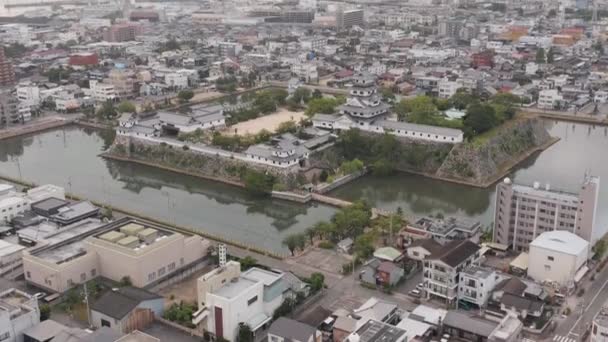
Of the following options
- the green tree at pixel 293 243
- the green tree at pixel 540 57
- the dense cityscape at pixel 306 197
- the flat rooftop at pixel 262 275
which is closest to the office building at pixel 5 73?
the dense cityscape at pixel 306 197

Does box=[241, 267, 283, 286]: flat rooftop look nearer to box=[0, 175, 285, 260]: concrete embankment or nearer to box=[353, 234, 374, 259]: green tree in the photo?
box=[0, 175, 285, 260]: concrete embankment

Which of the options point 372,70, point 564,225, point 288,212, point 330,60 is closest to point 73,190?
point 288,212

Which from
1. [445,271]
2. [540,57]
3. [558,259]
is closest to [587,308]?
[558,259]

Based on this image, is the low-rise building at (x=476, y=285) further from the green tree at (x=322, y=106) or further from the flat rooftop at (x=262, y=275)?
the green tree at (x=322, y=106)

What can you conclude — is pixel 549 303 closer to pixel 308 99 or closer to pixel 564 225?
pixel 564 225

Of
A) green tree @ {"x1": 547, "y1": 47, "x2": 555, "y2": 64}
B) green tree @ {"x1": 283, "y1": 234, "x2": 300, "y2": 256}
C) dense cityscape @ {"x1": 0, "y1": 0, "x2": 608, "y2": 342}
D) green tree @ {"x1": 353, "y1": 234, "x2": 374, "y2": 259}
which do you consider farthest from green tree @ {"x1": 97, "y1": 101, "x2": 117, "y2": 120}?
green tree @ {"x1": 547, "y1": 47, "x2": 555, "y2": 64}

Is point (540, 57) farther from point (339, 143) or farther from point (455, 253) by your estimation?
point (455, 253)
